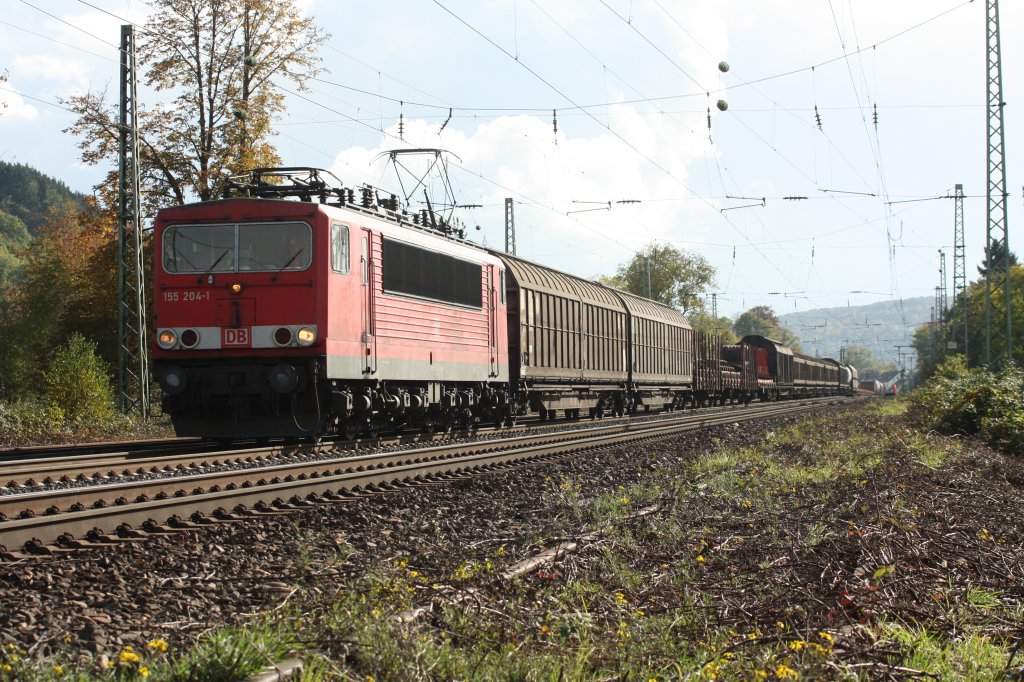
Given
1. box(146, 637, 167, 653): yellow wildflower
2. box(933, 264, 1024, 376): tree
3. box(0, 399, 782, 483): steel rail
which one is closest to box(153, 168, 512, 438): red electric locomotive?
box(0, 399, 782, 483): steel rail

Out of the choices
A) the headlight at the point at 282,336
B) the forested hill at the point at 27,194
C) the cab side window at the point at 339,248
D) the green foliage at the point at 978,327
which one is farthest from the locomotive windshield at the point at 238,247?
the forested hill at the point at 27,194

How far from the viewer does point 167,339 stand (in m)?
13.7

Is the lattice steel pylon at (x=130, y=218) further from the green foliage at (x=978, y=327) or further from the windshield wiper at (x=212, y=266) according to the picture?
the green foliage at (x=978, y=327)

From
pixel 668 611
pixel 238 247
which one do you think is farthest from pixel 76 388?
pixel 668 611

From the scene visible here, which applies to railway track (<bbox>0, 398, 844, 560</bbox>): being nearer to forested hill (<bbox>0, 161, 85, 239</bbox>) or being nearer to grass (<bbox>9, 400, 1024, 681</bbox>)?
grass (<bbox>9, 400, 1024, 681</bbox>)

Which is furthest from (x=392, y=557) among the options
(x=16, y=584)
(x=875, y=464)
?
(x=875, y=464)

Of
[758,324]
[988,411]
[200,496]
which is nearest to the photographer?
[200,496]

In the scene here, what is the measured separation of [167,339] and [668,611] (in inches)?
412

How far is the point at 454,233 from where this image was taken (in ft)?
63.7

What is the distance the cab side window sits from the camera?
538 inches

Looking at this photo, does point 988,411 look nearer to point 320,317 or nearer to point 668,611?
point 320,317

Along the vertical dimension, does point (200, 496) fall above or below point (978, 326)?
below

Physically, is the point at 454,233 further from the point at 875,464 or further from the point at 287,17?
the point at 287,17

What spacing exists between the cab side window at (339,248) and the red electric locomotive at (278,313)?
0.03 m
